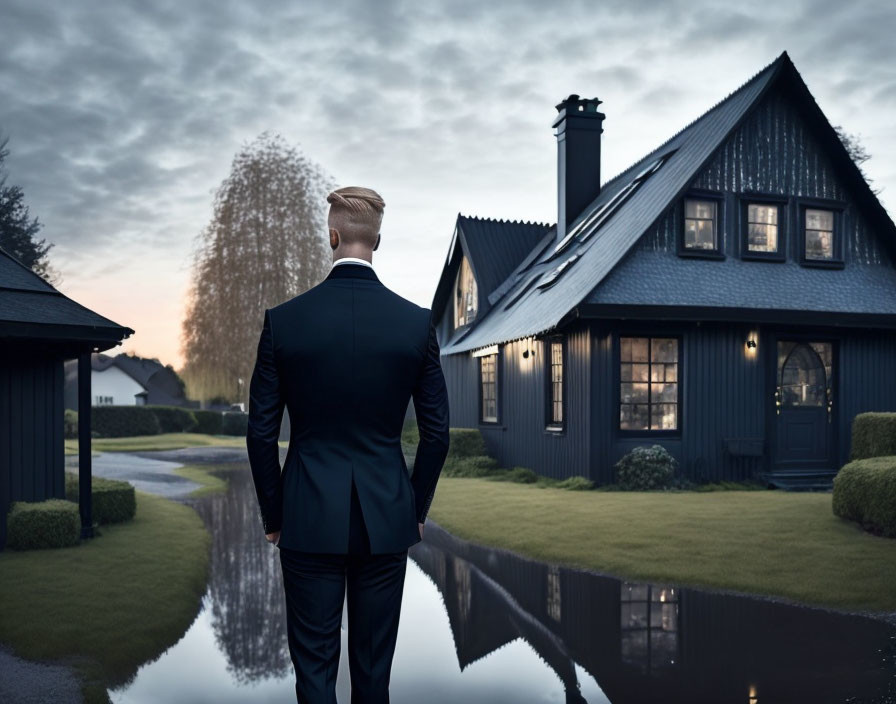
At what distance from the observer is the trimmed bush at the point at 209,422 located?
4222 cm

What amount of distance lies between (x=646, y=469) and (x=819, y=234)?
653 cm

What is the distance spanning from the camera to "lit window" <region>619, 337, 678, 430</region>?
15.2m

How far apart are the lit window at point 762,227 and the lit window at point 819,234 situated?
0.75m

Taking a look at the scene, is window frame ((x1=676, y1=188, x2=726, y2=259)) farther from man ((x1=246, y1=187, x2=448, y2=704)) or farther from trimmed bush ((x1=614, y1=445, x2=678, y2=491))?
man ((x1=246, y1=187, x2=448, y2=704))

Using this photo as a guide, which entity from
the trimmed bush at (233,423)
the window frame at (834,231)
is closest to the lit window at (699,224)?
the window frame at (834,231)

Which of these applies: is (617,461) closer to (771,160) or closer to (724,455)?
(724,455)

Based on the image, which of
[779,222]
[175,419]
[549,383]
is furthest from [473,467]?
[175,419]

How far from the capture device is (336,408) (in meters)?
3.25

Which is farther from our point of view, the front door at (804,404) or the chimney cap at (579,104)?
the chimney cap at (579,104)

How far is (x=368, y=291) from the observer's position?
132 inches

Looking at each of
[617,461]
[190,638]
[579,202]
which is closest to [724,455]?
[617,461]

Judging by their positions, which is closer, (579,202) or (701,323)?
(701,323)

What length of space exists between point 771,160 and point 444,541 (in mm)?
10879

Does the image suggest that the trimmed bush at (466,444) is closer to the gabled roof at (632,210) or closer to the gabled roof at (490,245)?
the gabled roof at (632,210)
